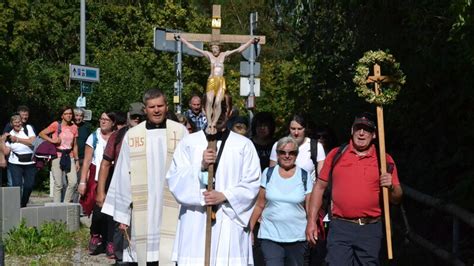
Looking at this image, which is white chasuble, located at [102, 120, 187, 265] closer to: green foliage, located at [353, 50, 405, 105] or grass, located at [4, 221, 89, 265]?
green foliage, located at [353, 50, 405, 105]

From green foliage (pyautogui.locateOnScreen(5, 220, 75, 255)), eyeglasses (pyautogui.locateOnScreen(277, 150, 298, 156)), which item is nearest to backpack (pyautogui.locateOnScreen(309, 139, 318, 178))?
eyeglasses (pyautogui.locateOnScreen(277, 150, 298, 156))

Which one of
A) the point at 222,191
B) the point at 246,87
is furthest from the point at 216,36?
the point at 246,87

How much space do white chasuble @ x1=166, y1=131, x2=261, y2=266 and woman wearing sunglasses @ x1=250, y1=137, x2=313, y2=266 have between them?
1544mm

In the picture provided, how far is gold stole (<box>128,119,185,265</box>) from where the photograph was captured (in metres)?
8.66

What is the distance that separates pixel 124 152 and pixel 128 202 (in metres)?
0.42

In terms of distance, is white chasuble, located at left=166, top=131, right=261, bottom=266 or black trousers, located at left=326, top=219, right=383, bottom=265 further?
black trousers, located at left=326, top=219, right=383, bottom=265

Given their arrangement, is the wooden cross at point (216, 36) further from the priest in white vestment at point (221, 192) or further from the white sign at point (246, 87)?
the white sign at point (246, 87)

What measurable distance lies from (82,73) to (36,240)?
31.2 feet

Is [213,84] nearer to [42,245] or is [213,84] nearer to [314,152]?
[314,152]

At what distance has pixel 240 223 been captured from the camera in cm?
742

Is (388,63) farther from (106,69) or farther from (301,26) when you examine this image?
(106,69)

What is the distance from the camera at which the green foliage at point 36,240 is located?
12.9 m

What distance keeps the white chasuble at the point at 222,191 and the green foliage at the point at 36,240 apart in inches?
231

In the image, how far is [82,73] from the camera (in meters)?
22.3
